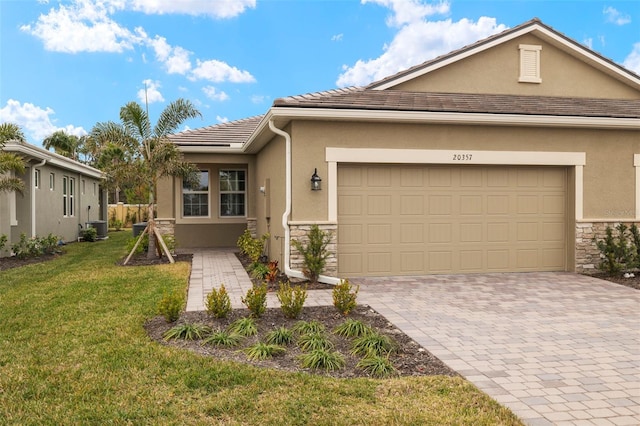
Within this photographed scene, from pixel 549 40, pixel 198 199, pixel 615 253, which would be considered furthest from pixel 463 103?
pixel 198 199

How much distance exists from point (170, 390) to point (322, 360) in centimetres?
137

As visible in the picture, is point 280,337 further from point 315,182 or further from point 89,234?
point 89,234

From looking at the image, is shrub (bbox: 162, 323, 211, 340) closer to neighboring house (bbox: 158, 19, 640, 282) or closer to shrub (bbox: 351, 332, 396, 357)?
shrub (bbox: 351, 332, 396, 357)

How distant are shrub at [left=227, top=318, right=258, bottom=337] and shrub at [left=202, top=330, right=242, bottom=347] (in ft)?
Answer: 0.66

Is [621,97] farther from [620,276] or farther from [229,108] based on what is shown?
[229,108]

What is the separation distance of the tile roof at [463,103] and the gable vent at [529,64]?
502 mm

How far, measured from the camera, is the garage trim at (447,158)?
9172 mm

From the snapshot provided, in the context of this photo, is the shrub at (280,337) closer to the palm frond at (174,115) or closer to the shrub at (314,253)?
the shrub at (314,253)

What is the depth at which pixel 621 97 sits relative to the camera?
11859 millimetres

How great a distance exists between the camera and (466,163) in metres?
9.77

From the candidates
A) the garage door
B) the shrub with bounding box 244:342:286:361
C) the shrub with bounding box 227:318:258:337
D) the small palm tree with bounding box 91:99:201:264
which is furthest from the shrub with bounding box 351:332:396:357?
the small palm tree with bounding box 91:99:201:264

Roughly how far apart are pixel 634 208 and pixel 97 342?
412 inches

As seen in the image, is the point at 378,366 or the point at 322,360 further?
the point at 322,360

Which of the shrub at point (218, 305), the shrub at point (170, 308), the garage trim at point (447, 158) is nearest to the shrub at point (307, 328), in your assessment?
the shrub at point (218, 305)
